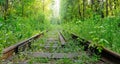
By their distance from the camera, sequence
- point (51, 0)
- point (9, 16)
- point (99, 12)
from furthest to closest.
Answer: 1. point (51, 0)
2. point (99, 12)
3. point (9, 16)

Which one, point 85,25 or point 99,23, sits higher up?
point 99,23

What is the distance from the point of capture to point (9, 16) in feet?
40.9

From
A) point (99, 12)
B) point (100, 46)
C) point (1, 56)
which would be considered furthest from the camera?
point (99, 12)

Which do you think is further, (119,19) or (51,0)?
(51,0)

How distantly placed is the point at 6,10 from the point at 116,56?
909 cm

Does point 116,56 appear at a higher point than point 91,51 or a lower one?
higher

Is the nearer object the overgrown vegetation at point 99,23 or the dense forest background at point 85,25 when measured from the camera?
the overgrown vegetation at point 99,23

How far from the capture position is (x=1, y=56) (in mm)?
4984

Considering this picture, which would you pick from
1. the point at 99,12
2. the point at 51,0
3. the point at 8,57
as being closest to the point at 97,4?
the point at 99,12

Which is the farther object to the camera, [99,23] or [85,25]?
[85,25]

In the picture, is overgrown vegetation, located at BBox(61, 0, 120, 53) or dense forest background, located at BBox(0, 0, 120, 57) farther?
dense forest background, located at BBox(0, 0, 120, 57)

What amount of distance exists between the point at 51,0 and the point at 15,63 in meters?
39.6

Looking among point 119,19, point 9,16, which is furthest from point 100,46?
point 9,16

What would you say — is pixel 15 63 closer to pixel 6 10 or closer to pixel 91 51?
pixel 91 51
